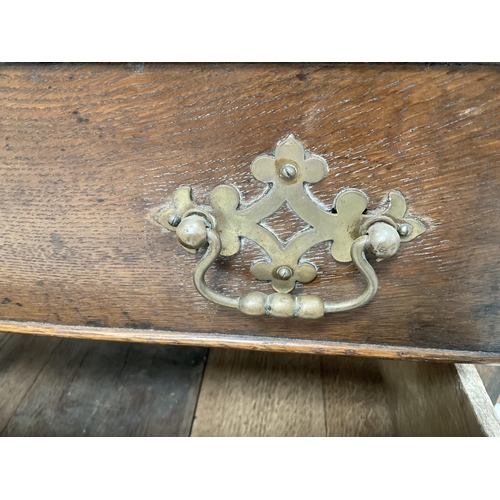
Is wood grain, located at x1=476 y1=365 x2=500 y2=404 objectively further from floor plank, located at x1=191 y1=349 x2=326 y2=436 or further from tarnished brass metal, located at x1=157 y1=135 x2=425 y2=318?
tarnished brass metal, located at x1=157 y1=135 x2=425 y2=318

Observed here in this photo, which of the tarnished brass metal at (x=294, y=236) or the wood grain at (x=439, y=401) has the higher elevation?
the tarnished brass metal at (x=294, y=236)

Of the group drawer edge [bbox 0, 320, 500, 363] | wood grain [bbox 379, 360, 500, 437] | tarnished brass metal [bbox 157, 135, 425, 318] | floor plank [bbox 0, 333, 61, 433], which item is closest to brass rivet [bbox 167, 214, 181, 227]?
tarnished brass metal [bbox 157, 135, 425, 318]

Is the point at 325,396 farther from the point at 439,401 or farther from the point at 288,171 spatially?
the point at 288,171

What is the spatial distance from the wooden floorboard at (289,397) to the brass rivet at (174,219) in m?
0.39

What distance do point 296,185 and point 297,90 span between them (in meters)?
0.07

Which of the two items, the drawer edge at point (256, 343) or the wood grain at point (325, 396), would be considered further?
the wood grain at point (325, 396)

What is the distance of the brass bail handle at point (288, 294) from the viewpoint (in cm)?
35

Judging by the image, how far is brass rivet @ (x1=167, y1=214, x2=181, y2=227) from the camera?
389mm

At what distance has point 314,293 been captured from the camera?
1.40 feet

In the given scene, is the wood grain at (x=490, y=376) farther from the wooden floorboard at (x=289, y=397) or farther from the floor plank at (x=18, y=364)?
the floor plank at (x=18, y=364)

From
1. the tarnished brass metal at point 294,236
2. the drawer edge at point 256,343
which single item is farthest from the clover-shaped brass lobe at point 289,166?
the drawer edge at point 256,343

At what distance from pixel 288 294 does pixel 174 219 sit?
0.38ft

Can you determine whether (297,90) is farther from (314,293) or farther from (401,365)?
(401,365)

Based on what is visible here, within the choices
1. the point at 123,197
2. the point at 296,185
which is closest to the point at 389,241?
the point at 296,185
